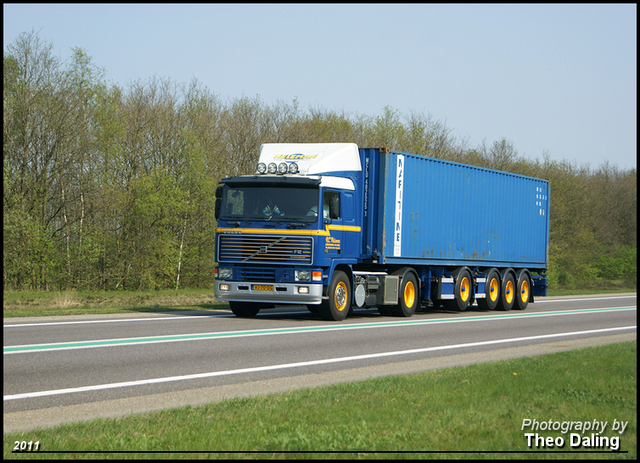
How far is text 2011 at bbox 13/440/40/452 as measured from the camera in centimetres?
544

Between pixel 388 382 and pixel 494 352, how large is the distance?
460cm

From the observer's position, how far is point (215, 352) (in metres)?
11.9

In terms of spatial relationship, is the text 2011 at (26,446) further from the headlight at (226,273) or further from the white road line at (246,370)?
the headlight at (226,273)

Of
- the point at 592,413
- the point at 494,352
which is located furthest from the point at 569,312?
the point at 592,413

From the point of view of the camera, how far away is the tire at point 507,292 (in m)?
25.1

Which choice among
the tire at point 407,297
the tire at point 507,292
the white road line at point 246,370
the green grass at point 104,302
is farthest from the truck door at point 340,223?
the tire at point 507,292

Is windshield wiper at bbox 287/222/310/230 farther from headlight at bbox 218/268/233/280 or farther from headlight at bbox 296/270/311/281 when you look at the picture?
headlight at bbox 218/268/233/280

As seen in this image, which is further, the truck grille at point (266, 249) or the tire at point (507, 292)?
the tire at point (507, 292)

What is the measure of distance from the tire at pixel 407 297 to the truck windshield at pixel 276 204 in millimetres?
4113

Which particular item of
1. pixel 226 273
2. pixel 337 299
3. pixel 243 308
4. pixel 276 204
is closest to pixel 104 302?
pixel 243 308

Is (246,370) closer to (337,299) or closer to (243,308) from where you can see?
(337,299)

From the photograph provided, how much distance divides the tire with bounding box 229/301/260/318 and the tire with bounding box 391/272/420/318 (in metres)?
3.95

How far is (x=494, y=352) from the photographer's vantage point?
13.1 metres

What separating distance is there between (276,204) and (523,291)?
12312 mm
